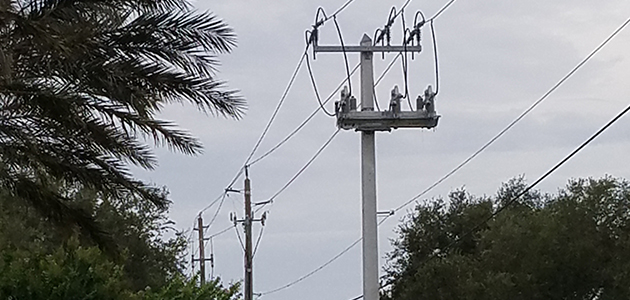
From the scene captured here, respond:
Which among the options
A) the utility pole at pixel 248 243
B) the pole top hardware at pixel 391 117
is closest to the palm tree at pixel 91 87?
the pole top hardware at pixel 391 117

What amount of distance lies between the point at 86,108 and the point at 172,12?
149 centimetres

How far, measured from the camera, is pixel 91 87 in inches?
499

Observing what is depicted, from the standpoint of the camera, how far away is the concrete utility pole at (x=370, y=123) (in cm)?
2116

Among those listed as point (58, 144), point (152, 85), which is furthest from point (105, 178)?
point (152, 85)

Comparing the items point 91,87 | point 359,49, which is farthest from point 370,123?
Answer: point 91,87

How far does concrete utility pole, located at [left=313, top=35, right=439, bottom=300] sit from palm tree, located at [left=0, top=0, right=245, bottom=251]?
7.67m

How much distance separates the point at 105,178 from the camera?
46.5 ft

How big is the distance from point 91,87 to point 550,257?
26.0 meters

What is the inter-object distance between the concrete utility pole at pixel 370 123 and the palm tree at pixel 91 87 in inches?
302

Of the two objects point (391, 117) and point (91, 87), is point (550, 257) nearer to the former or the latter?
point (391, 117)

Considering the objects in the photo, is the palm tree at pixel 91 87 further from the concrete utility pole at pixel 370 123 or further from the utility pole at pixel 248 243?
the utility pole at pixel 248 243

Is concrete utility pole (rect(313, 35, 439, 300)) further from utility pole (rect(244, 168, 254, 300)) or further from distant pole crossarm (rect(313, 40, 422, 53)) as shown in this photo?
utility pole (rect(244, 168, 254, 300))

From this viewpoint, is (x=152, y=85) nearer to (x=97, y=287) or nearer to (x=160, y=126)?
(x=160, y=126)

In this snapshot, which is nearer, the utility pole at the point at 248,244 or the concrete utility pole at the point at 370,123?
the concrete utility pole at the point at 370,123
